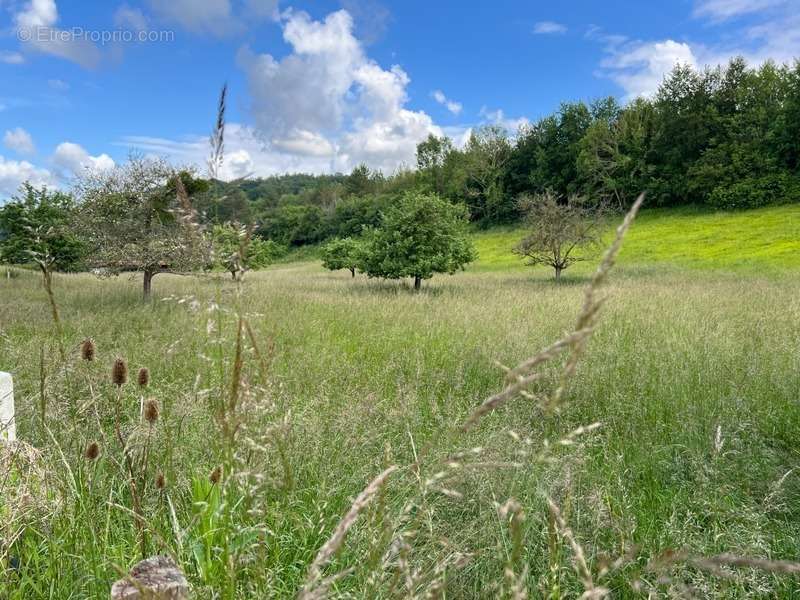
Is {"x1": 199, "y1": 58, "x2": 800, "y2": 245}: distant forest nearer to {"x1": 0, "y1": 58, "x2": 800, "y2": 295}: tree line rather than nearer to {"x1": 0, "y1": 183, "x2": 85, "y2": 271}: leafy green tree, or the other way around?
{"x1": 0, "y1": 58, "x2": 800, "y2": 295}: tree line

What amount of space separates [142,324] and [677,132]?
54221mm

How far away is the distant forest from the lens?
43.2 meters

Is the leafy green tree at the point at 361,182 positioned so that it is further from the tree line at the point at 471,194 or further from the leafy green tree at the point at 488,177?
the leafy green tree at the point at 488,177

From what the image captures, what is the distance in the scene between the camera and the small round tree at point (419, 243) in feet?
58.5

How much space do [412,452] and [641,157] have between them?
56.0 metres

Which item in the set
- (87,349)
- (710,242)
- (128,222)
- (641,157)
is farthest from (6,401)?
(641,157)

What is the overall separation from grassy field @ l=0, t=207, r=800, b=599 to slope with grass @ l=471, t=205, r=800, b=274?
64.1 ft

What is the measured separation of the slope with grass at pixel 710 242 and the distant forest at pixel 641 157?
10.5 feet

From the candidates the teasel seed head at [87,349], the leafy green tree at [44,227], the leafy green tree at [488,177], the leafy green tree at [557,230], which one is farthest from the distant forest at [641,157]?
the teasel seed head at [87,349]

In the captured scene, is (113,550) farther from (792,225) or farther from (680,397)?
(792,225)

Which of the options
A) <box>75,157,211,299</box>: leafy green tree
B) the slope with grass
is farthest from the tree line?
the slope with grass

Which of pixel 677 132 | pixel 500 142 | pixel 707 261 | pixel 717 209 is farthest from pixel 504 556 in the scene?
pixel 500 142

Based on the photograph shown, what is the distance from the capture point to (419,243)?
1811cm

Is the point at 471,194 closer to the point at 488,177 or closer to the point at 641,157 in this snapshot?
the point at 488,177
